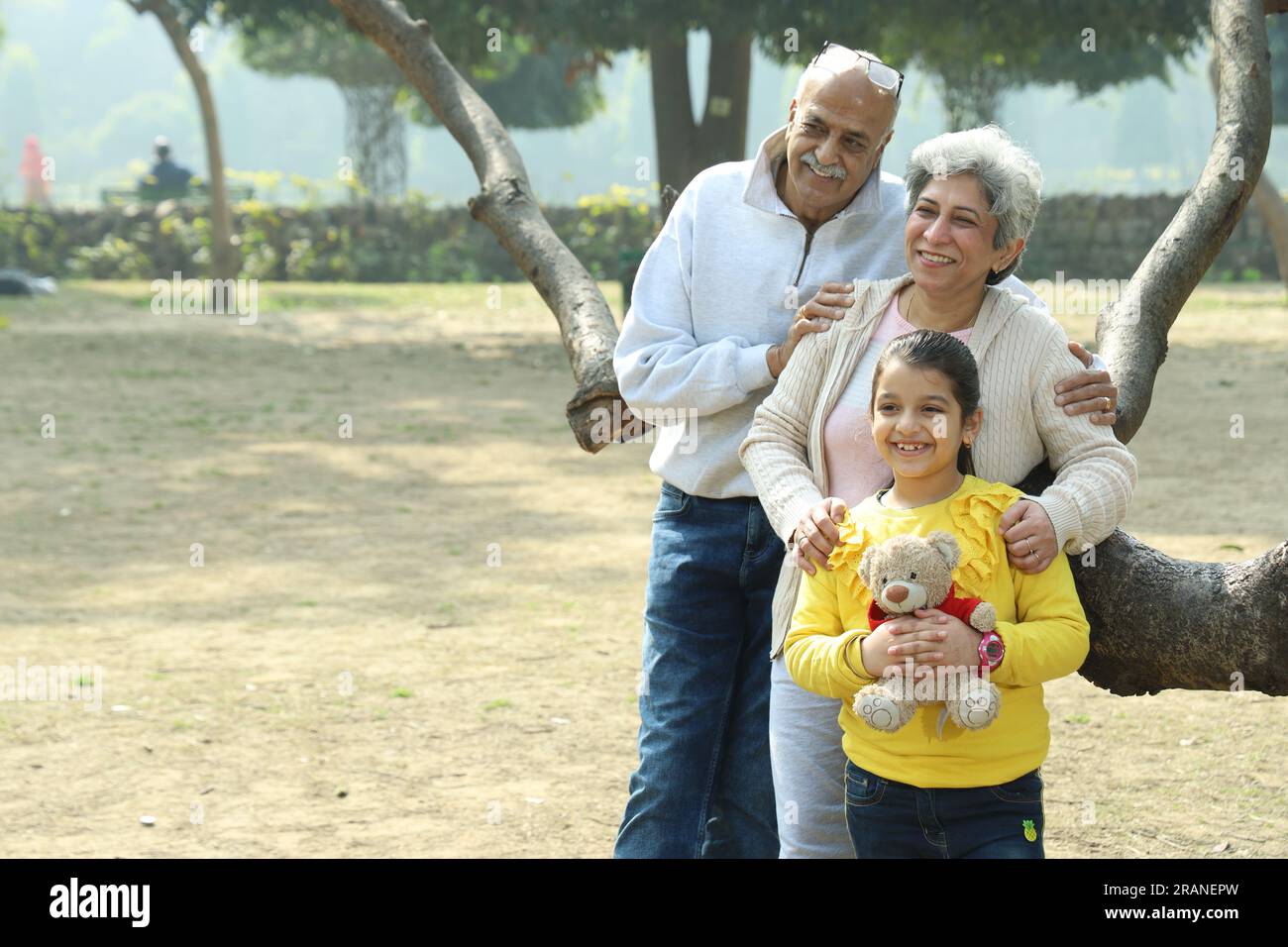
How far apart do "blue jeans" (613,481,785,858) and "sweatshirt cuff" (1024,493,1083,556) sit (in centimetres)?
72

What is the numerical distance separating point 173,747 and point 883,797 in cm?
324

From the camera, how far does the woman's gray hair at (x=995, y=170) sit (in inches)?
107

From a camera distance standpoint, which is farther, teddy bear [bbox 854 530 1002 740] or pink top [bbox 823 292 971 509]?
pink top [bbox 823 292 971 509]

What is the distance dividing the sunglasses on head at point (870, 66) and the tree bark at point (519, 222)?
0.85m

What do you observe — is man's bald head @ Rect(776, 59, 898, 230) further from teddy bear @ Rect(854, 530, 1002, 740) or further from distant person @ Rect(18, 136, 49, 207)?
distant person @ Rect(18, 136, 49, 207)

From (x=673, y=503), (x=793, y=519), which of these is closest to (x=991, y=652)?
(x=793, y=519)

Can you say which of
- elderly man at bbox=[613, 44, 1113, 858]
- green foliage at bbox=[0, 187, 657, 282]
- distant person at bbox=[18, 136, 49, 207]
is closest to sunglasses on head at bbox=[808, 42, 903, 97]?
elderly man at bbox=[613, 44, 1113, 858]

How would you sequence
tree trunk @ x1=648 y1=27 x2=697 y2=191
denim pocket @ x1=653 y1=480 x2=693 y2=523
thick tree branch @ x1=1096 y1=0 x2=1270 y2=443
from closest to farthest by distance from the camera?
1. thick tree branch @ x1=1096 y1=0 x2=1270 y2=443
2. denim pocket @ x1=653 y1=480 x2=693 y2=523
3. tree trunk @ x1=648 y1=27 x2=697 y2=191

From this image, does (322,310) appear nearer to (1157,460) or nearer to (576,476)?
(576,476)

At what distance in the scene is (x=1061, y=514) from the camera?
8.64 ft

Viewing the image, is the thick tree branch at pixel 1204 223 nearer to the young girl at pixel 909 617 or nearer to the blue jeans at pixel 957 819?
the young girl at pixel 909 617

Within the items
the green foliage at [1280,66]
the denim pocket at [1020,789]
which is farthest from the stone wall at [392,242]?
the denim pocket at [1020,789]

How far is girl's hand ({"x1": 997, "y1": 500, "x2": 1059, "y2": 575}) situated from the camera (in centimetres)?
261
